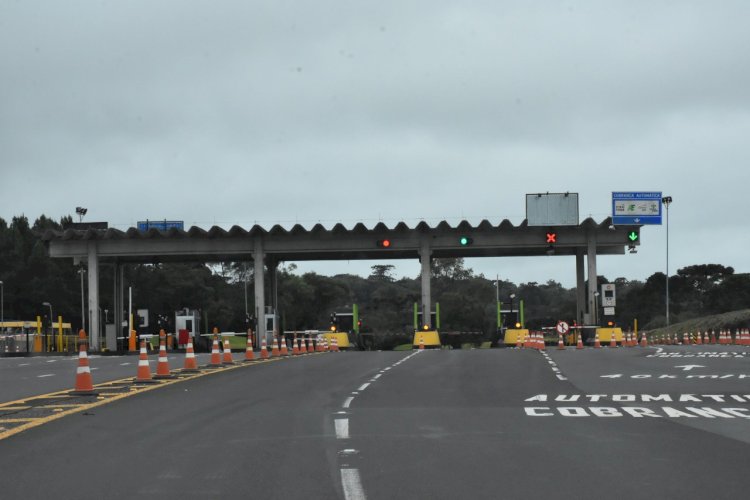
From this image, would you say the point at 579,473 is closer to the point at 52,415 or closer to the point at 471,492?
the point at 471,492

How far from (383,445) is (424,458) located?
1.09 metres

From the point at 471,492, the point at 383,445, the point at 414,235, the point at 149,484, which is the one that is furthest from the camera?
the point at 414,235

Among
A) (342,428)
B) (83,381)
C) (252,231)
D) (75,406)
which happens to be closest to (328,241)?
(252,231)

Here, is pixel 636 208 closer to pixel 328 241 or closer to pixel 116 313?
pixel 328 241

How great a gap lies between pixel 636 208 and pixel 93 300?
30083 mm

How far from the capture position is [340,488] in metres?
8.62

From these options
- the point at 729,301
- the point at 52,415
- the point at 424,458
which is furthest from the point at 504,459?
the point at 729,301

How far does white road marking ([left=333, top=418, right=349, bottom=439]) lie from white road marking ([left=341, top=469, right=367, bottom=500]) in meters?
2.75

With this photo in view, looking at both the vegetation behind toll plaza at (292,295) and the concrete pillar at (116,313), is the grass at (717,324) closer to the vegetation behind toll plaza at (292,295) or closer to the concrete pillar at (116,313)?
the vegetation behind toll plaza at (292,295)

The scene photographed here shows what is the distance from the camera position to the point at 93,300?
5628 centimetres

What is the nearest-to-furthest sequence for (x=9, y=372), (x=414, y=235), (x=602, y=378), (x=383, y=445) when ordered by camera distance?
(x=383, y=445) < (x=602, y=378) < (x=9, y=372) < (x=414, y=235)

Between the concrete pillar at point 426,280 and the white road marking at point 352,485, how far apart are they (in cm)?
4542

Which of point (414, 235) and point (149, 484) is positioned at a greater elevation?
point (414, 235)

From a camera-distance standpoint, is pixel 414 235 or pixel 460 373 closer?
pixel 460 373
